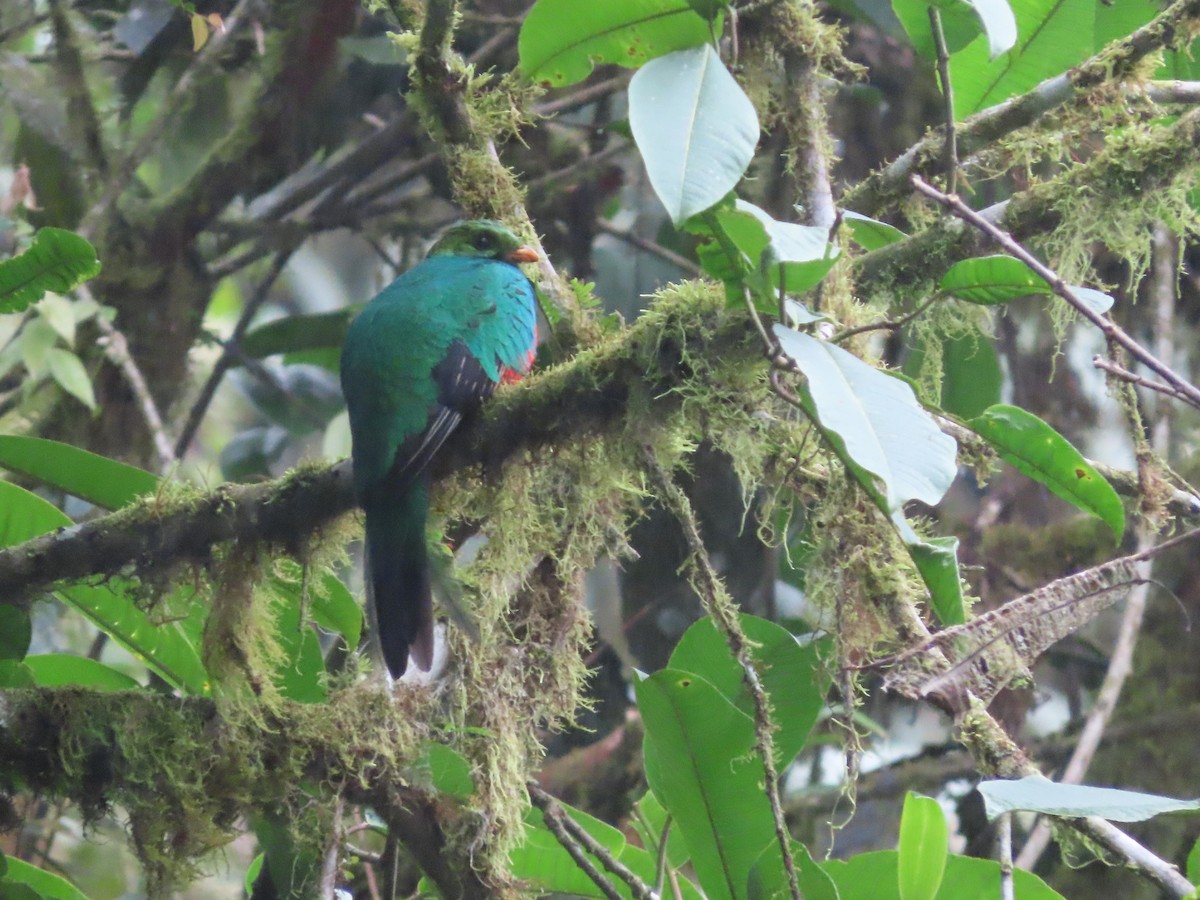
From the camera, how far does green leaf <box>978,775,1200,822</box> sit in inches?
66.4

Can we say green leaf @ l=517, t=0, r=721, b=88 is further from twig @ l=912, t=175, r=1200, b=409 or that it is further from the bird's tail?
the bird's tail

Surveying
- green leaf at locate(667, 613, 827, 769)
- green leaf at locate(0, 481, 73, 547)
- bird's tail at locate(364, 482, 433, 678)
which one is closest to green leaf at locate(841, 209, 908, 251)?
green leaf at locate(667, 613, 827, 769)

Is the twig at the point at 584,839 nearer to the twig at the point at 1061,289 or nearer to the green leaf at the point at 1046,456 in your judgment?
the green leaf at the point at 1046,456

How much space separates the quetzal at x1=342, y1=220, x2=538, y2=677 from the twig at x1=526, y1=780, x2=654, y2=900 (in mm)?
415

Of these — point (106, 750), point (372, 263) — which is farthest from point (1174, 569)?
point (372, 263)

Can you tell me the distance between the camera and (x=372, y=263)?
8.38 m

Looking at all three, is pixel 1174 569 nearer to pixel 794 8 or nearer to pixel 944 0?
pixel 794 8

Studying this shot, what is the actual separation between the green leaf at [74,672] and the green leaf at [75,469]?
0.44m

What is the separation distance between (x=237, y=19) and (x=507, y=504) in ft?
10.7

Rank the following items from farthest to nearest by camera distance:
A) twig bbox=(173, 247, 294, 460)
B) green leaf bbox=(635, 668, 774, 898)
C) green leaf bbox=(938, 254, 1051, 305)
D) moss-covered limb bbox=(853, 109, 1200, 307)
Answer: twig bbox=(173, 247, 294, 460) → moss-covered limb bbox=(853, 109, 1200, 307) → green leaf bbox=(635, 668, 774, 898) → green leaf bbox=(938, 254, 1051, 305)

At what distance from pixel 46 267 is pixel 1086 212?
6.88ft

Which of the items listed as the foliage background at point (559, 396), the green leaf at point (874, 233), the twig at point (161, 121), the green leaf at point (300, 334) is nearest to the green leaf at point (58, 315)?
the foliage background at point (559, 396)

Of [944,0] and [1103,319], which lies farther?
[944,0]

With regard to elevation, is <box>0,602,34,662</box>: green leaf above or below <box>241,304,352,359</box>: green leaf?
below
